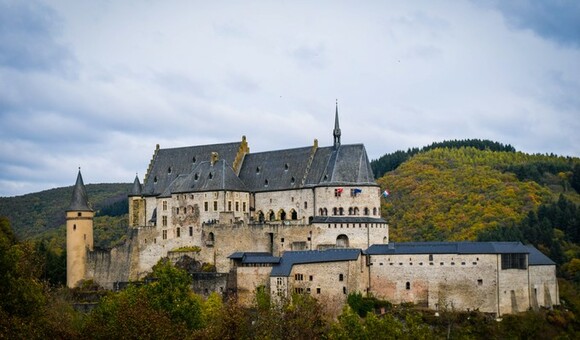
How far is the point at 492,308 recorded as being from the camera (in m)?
81.6

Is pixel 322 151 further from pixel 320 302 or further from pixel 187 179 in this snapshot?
pixel 320 302

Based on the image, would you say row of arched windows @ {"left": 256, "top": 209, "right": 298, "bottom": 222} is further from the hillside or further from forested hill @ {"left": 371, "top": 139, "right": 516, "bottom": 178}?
forested hill @ {"left": 371, "top": 139, "right": 516, "bottom": 178}

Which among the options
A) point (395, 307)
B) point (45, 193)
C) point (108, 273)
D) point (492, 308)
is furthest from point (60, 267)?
point (45, 193)

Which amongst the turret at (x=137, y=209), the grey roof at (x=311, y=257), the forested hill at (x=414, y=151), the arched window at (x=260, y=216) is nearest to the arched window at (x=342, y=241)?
the grey roof at (x=311, y=257)

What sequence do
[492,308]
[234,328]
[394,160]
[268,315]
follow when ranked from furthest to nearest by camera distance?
[394,160], [492,308], [268,315], [234,328]

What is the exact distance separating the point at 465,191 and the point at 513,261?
59.7 meters

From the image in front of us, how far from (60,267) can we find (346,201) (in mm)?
30640

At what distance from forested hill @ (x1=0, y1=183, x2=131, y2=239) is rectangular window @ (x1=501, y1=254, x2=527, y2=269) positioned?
90141 millimetres

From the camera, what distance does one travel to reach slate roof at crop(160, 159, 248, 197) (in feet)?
323

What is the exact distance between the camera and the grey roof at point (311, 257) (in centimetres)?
8388

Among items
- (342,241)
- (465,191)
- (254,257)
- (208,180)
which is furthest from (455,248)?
(465,191)

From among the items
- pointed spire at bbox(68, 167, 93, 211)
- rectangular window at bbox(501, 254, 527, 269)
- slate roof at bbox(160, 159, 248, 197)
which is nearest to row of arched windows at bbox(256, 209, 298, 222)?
slate roof at bbox(160, 159, 248, 197)

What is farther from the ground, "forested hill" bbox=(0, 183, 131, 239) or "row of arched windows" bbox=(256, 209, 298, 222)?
"forested hill" bbox=(0, 183, 131, 239)

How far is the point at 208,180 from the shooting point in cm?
9900
